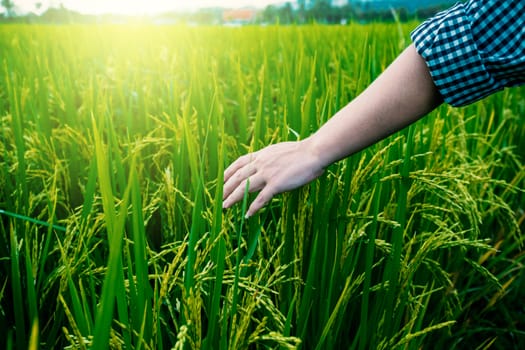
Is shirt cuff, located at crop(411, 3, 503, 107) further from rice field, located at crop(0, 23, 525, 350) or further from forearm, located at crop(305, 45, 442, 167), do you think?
rice field, located at crop(0, 23, 525, 350)

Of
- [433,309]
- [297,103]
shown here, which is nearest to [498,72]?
[297,103]

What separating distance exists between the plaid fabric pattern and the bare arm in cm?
3

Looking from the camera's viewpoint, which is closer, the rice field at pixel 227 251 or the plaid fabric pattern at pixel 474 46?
the rice field at pixel 227 251

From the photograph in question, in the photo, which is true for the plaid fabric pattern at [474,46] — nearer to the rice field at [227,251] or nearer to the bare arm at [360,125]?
the bare arm at [360,125]

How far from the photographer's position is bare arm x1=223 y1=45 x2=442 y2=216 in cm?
80

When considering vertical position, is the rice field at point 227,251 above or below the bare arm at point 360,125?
below

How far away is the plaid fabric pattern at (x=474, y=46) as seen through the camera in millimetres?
757

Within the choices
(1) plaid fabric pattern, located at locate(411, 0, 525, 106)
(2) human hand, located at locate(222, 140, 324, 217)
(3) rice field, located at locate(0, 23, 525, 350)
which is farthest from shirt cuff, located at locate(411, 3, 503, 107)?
(2) human hand, located at locate(222, 140, 324, 217)

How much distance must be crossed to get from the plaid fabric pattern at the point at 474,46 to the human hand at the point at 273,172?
0.24 meters

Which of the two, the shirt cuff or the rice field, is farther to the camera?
the shirt cuff

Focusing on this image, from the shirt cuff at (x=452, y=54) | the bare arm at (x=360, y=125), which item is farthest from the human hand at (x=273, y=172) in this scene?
the shirt cuff at (x=452, y=54)

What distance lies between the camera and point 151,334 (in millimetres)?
630

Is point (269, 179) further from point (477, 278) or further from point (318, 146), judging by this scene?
point (477, 278)

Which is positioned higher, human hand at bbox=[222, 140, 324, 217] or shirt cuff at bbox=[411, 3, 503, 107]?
shirt cuff at bbox=[411, 3, 503, 107]
